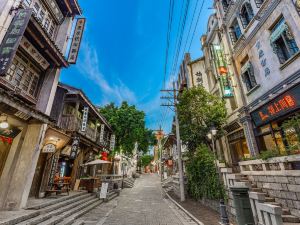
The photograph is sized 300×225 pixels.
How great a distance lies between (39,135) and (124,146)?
695 inches

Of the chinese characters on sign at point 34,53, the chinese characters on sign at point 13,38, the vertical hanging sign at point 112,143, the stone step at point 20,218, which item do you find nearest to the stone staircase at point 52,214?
the stone step at point 20,218

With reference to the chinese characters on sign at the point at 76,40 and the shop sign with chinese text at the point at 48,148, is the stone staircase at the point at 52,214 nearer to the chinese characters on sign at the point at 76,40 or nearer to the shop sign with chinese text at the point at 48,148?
the shop sign with chinese text at the point at 48,148

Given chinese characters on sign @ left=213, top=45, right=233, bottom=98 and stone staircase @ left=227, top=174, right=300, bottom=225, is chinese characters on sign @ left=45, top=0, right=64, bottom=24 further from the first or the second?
stone staircase @ left=227, top=174, right=300, bottom=225

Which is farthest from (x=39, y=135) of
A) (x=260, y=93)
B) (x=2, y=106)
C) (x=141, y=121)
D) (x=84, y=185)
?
(x=141, y=121)

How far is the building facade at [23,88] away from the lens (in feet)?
21.8

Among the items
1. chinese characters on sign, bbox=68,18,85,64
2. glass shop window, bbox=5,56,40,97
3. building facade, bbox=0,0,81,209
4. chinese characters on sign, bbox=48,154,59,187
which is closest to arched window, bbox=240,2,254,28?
chinese characters on sign, bbox=68,18,85,64

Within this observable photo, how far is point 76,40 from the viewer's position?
11.1m

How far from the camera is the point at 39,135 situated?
8.20m

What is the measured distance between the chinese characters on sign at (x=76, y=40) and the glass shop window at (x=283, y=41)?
38.7 ft

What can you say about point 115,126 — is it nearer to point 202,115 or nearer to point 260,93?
point 202,115

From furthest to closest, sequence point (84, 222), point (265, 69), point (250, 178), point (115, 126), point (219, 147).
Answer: point (115, 126) < point (219, 147) < point (265, 69) < point (250, 178) < point (84, 222)

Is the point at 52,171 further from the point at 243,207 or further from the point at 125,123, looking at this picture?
the point at 125,123

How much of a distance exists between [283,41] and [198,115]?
753 cm

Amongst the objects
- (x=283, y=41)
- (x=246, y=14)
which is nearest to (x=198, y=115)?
(x=283, y=41)
